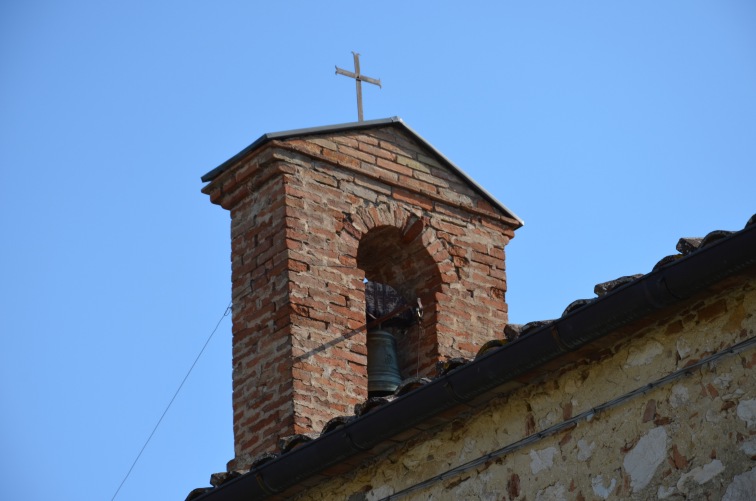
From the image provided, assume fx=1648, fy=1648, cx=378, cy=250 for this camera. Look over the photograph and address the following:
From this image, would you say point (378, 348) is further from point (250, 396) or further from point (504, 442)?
point (504, 442)

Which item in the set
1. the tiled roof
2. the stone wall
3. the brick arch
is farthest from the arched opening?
the stone wall

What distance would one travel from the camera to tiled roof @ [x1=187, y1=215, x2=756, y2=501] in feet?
17.7

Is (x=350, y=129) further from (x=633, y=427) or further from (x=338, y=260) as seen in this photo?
(x=633, y=427)

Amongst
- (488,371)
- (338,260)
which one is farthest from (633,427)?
(338,260)

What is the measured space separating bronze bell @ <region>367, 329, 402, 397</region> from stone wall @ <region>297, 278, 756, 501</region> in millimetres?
2661

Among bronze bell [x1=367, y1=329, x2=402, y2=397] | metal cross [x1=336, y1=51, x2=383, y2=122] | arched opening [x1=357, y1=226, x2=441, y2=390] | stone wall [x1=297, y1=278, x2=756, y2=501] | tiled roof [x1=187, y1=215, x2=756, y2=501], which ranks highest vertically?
metal cross [x1=336, y1=51, x2=383, y2=122]

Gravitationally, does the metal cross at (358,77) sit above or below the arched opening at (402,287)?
above

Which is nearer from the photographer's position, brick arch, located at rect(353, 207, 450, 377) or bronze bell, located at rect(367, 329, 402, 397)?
bronze bell, located at rect(367, 329, 402, 397)

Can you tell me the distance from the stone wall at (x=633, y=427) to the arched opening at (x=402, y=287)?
288 cm

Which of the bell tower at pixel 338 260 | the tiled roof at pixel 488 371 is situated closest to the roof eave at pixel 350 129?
the bell tower at pixel 338 260

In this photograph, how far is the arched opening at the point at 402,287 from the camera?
9297 millimetres

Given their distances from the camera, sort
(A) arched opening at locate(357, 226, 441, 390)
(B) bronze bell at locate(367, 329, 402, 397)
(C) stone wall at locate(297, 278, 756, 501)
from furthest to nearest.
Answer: (A) arched opening at locate(357, 226, 441, 390), (B) bronze bell at locate(367, 329, 402, 397), (C) stone wall at locate(297, 278, 756, 501)

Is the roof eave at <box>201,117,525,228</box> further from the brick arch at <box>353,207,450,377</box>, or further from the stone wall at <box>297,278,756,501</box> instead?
the stone wall at <box>297,278,756,501</box>

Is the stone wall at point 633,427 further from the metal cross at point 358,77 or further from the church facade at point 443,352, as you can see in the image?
the metal cross at point 358,77
